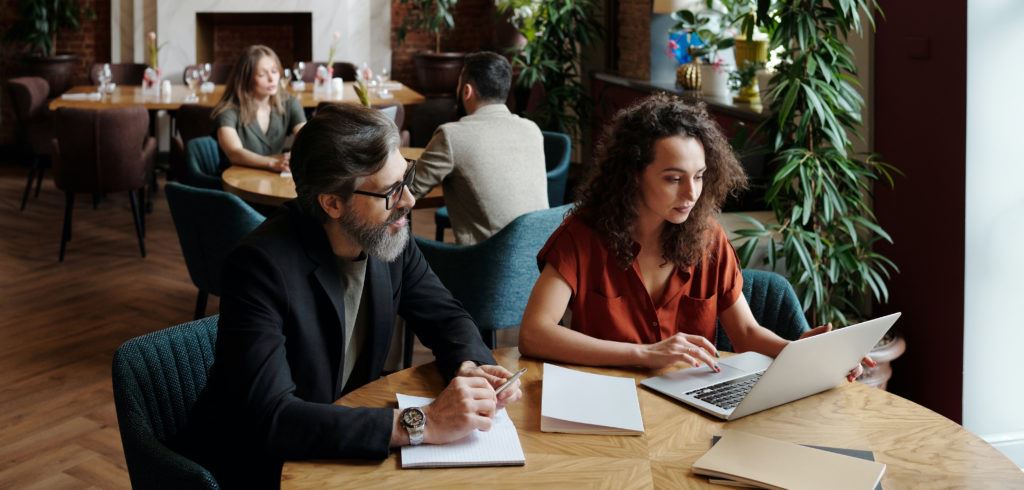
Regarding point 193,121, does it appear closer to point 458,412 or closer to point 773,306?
point 773,306

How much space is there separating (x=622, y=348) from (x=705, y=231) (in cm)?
45

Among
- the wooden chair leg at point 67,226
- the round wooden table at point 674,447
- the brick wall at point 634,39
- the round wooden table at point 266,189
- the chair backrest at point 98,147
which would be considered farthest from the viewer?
the brick wall at point 634,39

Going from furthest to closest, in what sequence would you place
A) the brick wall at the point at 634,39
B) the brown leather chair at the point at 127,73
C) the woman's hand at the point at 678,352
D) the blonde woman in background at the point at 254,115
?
the brown leather chair at the point at 127,73 < the brick wall at the point at 634,39 < the blonde woman in background at the point at 254,115 < the woman's hand at the point at 678,352

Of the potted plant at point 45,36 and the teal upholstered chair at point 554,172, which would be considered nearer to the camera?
the teal upholstered chair at point 554,172

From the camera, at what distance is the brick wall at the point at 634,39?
7621 mm

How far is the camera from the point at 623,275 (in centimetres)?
266

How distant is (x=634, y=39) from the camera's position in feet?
25.9

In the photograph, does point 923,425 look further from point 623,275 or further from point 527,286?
point 527,286

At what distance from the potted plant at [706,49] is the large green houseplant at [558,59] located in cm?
123

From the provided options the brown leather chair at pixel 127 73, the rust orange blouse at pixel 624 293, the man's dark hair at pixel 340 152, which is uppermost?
the brown leather chair at pixel 127 73

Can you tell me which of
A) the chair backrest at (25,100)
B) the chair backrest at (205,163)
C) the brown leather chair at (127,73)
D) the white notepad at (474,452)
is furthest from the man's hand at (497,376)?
the brown leather chair at (127,73)

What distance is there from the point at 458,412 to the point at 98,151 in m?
5.31

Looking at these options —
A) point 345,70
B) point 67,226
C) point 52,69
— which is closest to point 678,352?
point 67,226

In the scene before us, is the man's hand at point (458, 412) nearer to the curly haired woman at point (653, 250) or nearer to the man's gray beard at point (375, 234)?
the man's gray beard at point (375, 234)
